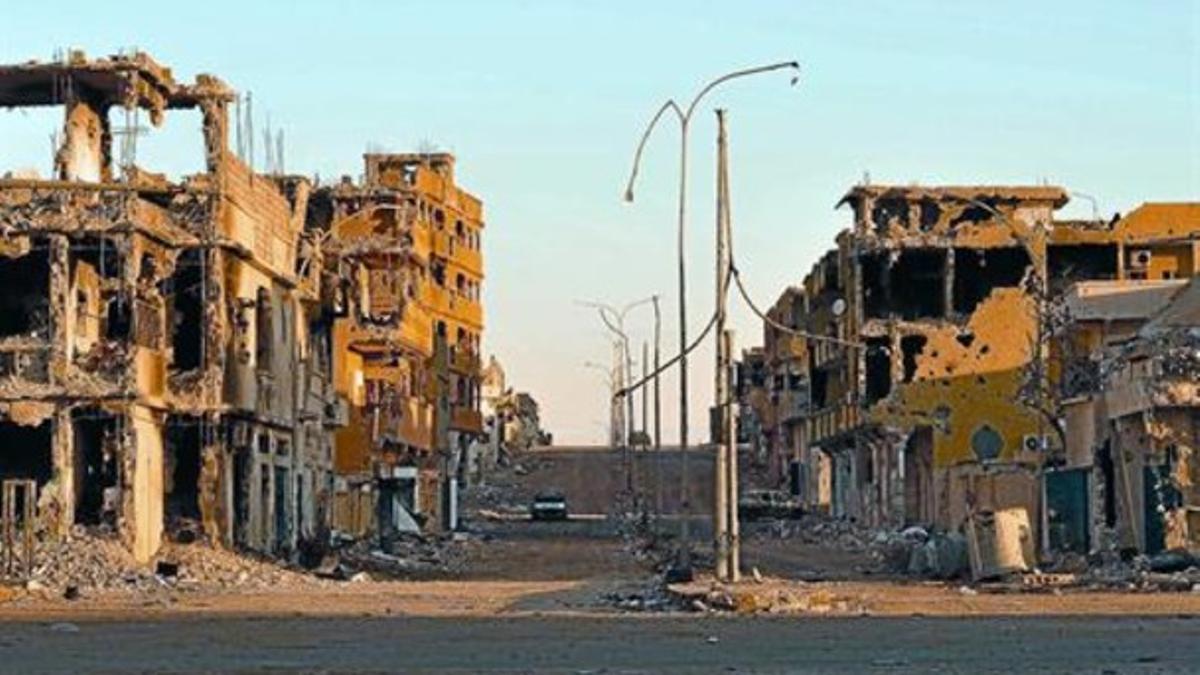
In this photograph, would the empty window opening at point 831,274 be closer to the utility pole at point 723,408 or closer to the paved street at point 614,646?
the utility pole at point 723,408

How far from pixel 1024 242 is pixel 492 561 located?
23.7 metres

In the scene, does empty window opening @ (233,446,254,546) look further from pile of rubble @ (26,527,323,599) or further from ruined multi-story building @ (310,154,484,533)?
ruined multi-story building @ (310,154,484,533)

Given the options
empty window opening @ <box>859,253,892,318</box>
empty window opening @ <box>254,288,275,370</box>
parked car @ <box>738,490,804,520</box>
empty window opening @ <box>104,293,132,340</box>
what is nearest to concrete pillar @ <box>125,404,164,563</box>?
empty window opening @ <box>104,293,132,340</box>

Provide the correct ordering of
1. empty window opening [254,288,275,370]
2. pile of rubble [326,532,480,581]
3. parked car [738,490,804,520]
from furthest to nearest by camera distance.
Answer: parked car [738,490,804,520]
empty window opening [254,288,275,370]
pile of rubble [326,532,480,581]

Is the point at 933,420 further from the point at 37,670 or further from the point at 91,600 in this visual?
the point at 37,670

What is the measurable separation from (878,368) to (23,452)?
153 ft

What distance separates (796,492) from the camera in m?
132

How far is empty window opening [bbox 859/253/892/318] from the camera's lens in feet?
314

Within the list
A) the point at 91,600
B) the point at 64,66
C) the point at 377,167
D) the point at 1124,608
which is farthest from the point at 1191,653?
the point at 377,167

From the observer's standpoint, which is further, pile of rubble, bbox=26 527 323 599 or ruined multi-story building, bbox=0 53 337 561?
ruined multi-story building, bbox=0 53 337 561

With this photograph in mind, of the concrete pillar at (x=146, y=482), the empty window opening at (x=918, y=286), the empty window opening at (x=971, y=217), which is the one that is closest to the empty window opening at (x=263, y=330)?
the concrete pillar at (x=146, y=482)

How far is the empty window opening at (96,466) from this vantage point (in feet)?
184

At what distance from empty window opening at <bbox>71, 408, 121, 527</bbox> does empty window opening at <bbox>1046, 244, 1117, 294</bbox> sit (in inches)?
1879

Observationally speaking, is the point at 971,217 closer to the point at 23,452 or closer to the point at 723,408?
the point at 23,452
